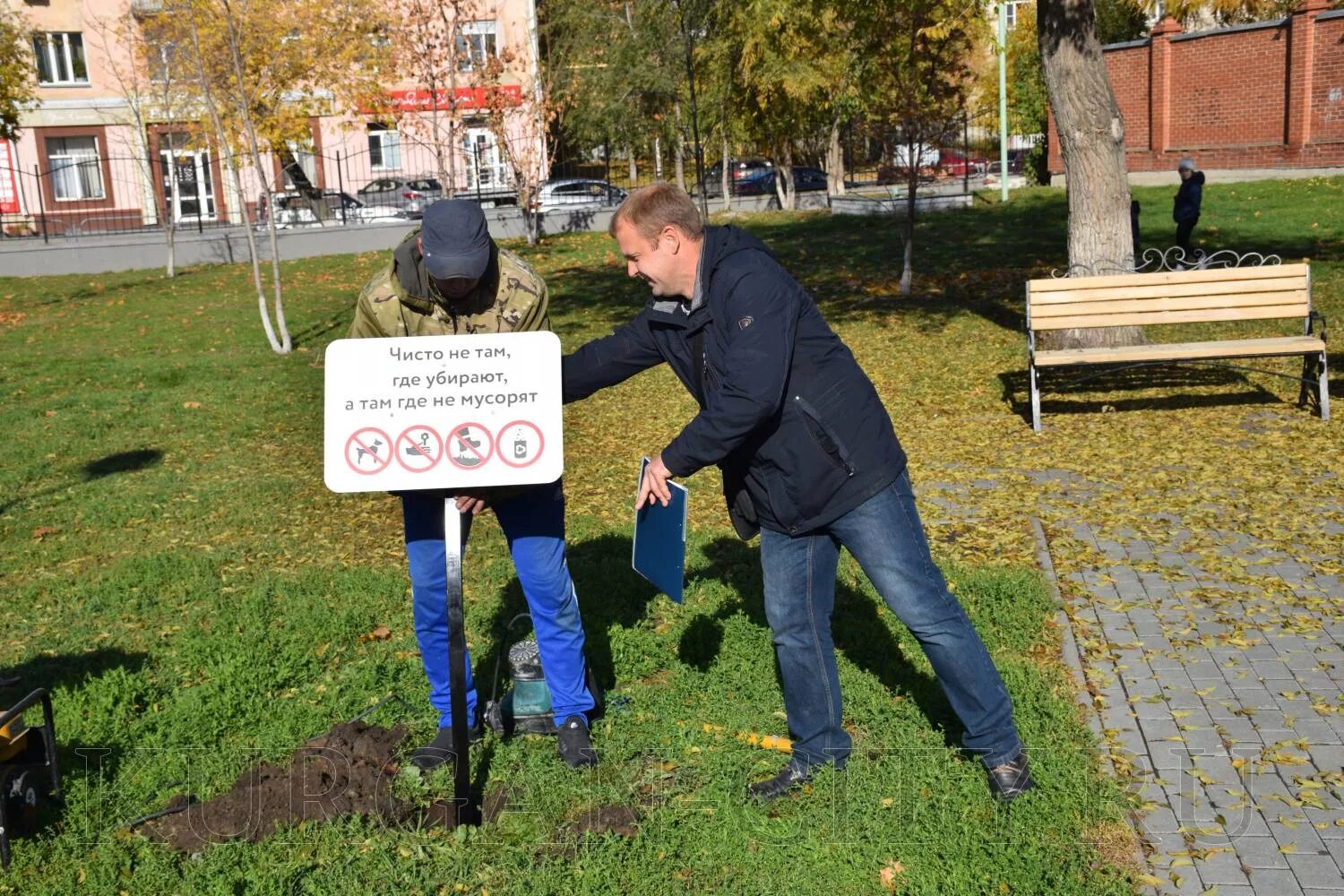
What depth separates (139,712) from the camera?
4.90 m

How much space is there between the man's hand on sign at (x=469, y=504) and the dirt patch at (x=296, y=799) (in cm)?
100

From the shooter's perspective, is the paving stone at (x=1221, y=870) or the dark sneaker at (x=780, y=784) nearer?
the paving stone at (x=1221, y=870)

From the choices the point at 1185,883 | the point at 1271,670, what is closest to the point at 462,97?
the point at 1271,670

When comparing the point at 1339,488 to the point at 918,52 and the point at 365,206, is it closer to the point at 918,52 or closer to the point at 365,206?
the point at 918,52

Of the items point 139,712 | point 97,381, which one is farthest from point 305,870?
point 97,381

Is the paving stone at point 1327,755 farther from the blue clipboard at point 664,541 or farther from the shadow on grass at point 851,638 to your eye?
the blue clipboard at point 664,541

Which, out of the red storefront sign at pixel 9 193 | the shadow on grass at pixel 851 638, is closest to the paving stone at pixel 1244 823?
the shadow on grass at pixel 851 638

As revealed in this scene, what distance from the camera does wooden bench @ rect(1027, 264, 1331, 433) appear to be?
8555mm

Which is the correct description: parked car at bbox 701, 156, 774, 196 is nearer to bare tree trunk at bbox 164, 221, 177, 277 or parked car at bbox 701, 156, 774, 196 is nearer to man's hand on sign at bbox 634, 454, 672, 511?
bare tree trunk at bbox 164, 221, 177, 277

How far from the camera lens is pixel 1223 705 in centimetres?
446

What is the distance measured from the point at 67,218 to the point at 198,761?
3204 centimetres

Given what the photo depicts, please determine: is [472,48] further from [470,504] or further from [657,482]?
[657,482]

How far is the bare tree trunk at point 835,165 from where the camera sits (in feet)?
105

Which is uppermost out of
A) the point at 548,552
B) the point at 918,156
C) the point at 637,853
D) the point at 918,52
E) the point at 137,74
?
the point at 137,74
